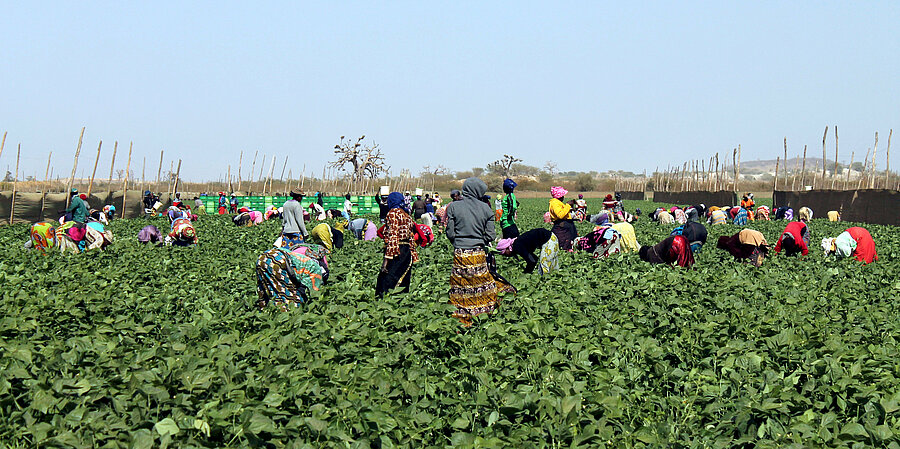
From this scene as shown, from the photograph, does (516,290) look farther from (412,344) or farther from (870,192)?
(870,192)

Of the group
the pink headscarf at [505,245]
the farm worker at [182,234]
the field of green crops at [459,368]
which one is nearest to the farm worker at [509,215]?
the pink headscarf at [505,245]

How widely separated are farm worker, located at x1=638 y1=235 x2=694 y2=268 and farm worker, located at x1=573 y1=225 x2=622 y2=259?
4.37ft

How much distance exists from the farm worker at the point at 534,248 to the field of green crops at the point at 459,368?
104 cm

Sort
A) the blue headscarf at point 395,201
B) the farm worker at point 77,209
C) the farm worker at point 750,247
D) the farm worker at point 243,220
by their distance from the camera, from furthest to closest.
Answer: the farm worker at point 243,220, the farm worker at point 77,209, the farm worker at point 750,247, the blue headscarf at point 395,201

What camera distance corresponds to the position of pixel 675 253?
1162cm

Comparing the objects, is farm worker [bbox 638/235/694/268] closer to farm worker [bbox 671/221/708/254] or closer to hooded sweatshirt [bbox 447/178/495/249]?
farm worker [bbox 671/221/708/254]

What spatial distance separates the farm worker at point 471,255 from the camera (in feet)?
25.1

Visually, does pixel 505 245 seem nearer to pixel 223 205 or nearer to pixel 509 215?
pixel 509 215

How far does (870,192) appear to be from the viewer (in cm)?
2777

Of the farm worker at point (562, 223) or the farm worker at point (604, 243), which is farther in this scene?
the farm worker at point (604, 243)

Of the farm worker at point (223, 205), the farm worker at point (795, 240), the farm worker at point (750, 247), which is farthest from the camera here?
the farm worker at point (223, 205)

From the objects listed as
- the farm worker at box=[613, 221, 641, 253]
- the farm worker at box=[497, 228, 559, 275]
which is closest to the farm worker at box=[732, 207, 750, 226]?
the farm worker at box=[613, 221, 641, 253]

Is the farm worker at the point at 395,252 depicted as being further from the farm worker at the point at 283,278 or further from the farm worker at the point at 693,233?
the farm worker at the point at 693,233

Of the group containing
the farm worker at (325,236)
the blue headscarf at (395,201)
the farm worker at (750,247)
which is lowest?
the farm worker at (325,236)
